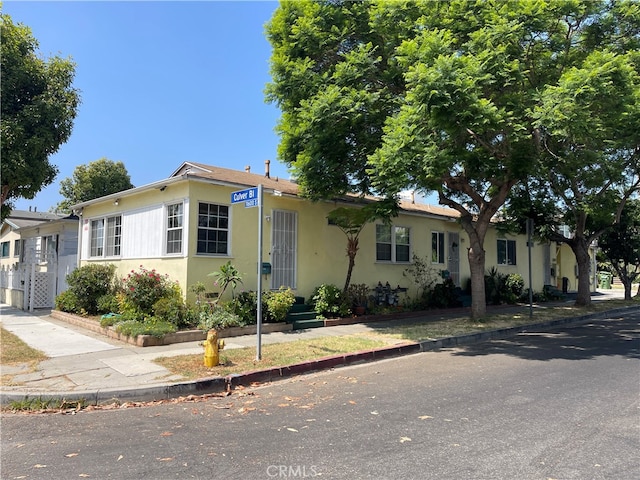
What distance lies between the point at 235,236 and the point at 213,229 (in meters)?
0.64

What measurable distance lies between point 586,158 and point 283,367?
9.03m

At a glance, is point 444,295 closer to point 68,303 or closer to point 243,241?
point 243,241

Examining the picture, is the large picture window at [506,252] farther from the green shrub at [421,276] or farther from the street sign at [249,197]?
the street sign at [249,197]

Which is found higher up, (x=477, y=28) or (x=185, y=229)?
(x=477, y=28)

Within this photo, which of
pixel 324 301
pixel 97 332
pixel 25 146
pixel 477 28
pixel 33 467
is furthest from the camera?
pixel 25 146

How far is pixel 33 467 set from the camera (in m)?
3.96

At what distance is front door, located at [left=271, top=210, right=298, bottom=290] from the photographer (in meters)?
13.2

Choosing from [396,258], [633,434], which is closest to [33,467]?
[633,434]

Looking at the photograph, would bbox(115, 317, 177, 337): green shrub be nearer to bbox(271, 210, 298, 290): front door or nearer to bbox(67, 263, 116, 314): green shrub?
bbox(67, 263, 116, 314): green shrub

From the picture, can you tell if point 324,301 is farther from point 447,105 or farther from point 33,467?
point 33,467

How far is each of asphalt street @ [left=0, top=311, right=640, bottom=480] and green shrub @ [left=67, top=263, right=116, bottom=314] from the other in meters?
8.26

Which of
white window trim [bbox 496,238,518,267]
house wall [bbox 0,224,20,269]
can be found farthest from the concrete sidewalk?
white window trim [bbox 496,238,518,267]

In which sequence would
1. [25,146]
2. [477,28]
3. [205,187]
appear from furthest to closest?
1. [25,146]
2. [205,187]
3. [477,28]

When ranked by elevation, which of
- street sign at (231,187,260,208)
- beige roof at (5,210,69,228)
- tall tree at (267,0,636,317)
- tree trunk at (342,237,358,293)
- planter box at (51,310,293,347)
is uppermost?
tall tree at (267,0,636,317)
